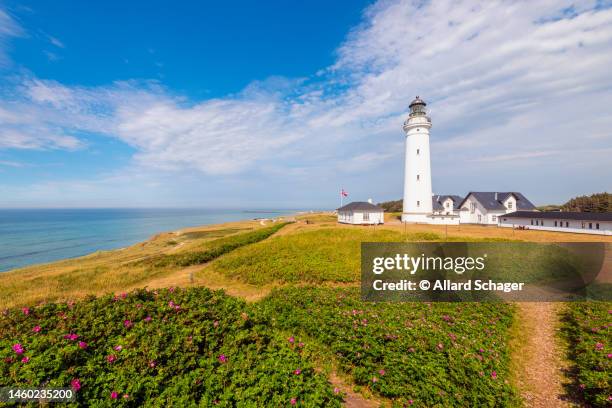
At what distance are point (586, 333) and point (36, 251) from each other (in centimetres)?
7246

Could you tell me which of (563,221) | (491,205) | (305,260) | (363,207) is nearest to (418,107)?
(363,207)

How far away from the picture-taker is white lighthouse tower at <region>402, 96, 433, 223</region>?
138ft

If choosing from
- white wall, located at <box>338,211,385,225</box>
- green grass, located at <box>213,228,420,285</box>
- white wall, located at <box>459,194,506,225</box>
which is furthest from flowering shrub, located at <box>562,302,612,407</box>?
white wall, located at <box>459,194,506,225</box>

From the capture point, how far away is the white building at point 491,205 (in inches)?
1876

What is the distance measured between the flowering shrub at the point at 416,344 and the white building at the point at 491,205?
44132 millimetres

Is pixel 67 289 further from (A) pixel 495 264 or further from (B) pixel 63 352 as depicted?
(A) pixel 495 264

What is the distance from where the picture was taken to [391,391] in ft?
20.2

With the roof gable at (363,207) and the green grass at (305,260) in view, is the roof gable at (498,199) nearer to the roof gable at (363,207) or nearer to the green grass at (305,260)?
the roof gable at (363,207)

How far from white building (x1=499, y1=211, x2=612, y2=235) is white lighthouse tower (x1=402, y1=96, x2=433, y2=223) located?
14364mm

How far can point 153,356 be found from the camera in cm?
560

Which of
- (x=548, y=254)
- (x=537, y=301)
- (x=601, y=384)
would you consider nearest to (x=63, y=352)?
(x=601, y=384)

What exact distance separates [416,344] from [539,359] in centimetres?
422

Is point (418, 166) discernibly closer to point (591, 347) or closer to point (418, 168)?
point (418, 168)

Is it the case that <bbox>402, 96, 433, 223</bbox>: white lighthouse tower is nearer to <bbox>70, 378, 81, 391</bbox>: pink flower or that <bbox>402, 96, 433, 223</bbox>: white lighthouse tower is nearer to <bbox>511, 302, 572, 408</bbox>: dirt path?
<bbox>511, 302, 572, 408</bbox>: dirt path
